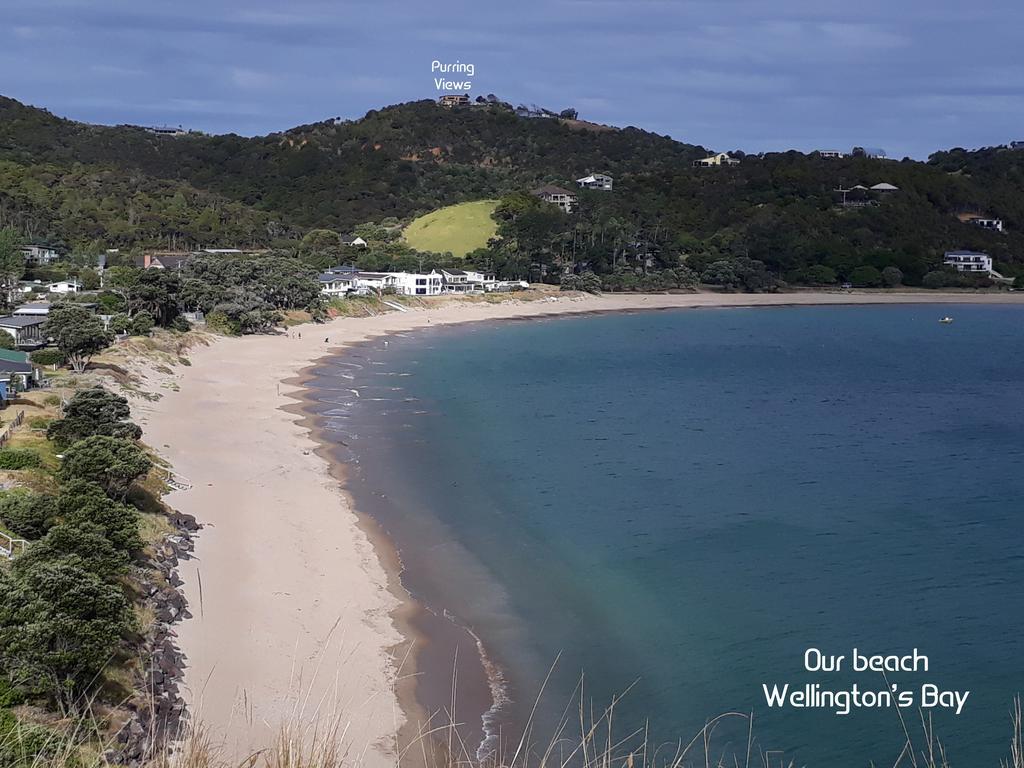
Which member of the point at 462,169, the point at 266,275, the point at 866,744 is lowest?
the point at 866,744

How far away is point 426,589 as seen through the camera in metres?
20.9

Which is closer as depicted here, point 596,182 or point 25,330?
point 25,330

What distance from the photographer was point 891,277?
389ft

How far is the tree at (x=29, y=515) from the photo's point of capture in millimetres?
18500

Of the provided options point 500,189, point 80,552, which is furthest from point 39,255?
point 500,189

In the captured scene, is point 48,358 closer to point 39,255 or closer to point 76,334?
point 76,334

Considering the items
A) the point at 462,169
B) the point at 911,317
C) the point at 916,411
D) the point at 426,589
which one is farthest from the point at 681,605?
the point at 462,169

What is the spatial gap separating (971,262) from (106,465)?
126 meters

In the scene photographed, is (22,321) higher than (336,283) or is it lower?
lower

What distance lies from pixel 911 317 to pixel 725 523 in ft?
269

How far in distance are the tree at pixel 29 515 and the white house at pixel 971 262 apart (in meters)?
126

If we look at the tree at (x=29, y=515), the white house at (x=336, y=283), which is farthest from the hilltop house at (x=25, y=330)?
the white house at (x=336, y=283)

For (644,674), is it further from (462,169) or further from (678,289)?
(462,169)

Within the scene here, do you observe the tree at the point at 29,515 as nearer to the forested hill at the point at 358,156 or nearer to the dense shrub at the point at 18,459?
the dense shrub at the point at 18,459
